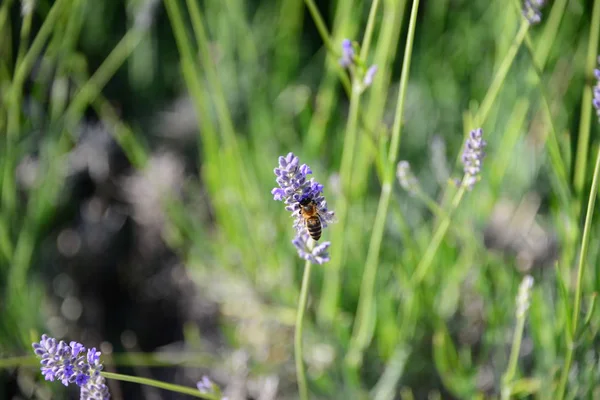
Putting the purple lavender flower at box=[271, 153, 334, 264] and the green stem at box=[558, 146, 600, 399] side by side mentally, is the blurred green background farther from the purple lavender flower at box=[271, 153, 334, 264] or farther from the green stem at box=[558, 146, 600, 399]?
the purple lavender flower at box=[271, 153, 334, 264]

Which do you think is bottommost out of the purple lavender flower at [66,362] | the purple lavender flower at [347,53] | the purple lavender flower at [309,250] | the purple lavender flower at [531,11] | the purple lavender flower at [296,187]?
the purple lavender flower at [66,362]

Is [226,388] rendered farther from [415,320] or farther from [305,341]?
[415,320]

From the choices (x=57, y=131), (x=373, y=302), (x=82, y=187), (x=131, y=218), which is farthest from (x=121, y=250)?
(x=373, y=302)

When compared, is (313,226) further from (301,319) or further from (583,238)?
(583,238)

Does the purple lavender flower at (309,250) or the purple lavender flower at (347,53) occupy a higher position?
the purple lavender flower at (347,53)

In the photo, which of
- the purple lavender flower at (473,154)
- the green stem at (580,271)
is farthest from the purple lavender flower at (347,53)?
the green stem at (580,271)

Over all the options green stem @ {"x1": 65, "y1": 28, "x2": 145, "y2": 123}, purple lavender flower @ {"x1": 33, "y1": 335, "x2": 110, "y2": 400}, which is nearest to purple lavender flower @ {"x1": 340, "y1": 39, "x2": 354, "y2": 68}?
purple lavender flower @ {"x1": 33, "y1": 335, "x2": 110, "y2": 400}

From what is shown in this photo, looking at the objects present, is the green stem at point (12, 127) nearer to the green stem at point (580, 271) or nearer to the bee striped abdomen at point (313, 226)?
the bee striped abdomen at point (313, 226)
